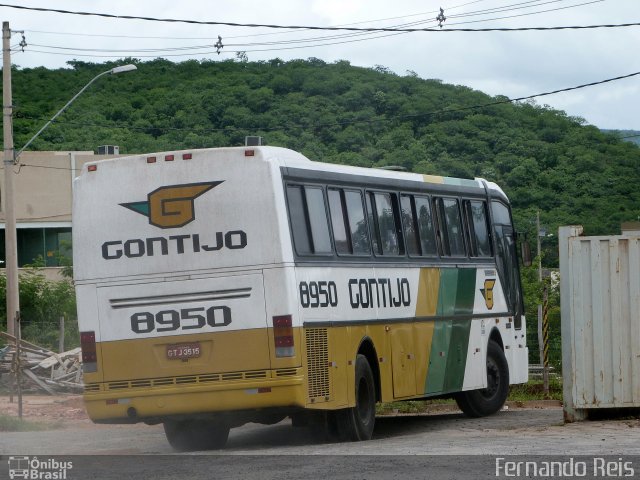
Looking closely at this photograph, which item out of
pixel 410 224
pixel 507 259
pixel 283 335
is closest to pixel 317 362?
pixel 283 335

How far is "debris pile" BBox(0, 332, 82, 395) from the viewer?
98.8ft

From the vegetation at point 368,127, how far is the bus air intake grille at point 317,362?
47.8 meters

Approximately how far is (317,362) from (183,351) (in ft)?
4.90

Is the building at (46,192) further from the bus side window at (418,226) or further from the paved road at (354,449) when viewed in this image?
the bus side window at (418,226)

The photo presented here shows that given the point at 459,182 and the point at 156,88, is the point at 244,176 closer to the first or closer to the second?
the point at 459,182

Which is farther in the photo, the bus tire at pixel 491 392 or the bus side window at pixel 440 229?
the bus tire at pixel 491 392

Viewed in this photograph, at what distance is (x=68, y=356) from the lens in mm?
31297

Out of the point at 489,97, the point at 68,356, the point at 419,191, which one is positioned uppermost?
the point at 489,97

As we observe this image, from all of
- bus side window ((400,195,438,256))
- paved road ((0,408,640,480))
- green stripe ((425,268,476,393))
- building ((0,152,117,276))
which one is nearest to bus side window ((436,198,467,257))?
green stripe ((425,268,476,393))

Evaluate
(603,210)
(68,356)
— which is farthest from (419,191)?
(603,210)

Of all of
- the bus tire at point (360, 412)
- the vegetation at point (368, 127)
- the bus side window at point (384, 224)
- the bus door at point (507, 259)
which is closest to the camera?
the bus tire at point (360, 412)

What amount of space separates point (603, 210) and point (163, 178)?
55958 mm

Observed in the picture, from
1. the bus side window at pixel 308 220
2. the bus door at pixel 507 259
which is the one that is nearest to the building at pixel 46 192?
the bus door at pixel 507 259

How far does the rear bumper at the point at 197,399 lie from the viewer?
1418cm
